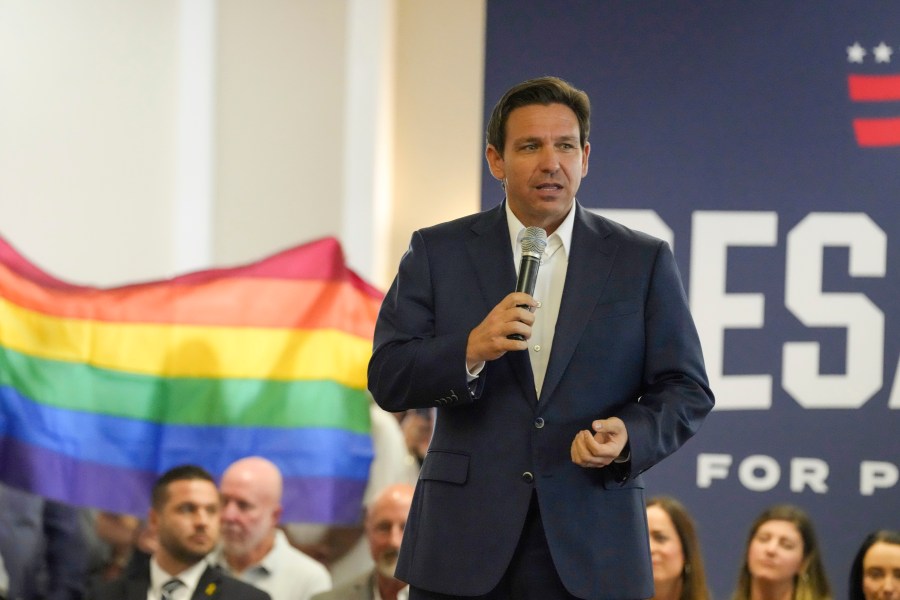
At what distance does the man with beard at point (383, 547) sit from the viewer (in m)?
4.40

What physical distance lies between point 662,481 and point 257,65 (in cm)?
250

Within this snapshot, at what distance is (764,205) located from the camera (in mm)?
5289

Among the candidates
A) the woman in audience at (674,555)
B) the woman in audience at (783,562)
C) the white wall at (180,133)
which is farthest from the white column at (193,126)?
the woman in audience at (783,562)

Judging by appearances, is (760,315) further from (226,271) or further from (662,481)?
(226,271)

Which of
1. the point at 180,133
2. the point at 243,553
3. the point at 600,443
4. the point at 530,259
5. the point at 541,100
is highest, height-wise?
the point at 180,133

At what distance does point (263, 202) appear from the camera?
18.6 ft

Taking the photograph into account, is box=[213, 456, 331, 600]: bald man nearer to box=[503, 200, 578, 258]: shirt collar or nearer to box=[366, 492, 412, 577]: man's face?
box=[366, 492, 412, 577]: man's face

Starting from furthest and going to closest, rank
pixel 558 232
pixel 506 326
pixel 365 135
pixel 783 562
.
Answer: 1. pixel 365 135
2. pixel 783 562
3. pixel 558 232
4. pixel 506 326

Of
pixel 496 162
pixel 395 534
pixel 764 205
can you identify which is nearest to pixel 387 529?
pixel 395 534

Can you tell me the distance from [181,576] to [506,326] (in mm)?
2930

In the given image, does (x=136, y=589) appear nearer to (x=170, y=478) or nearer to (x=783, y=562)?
(x=170, y=478)

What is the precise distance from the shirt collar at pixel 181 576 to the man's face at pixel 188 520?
0.03 m

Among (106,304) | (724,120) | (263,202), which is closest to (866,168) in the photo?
(724,120)

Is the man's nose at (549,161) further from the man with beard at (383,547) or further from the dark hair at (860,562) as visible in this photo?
the dark hair at (860,562)
